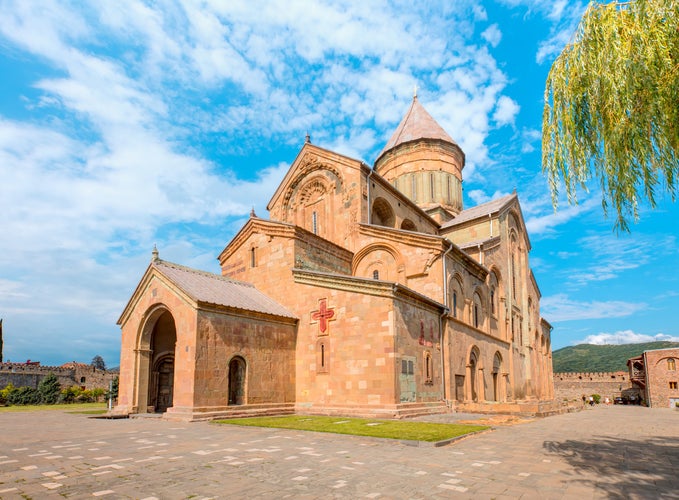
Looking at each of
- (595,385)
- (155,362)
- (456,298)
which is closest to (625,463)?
(456,298)

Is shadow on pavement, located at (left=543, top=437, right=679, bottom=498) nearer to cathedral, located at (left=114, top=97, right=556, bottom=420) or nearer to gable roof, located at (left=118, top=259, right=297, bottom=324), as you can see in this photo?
cathedral, located at (left=114, top=97, right=556, bottom=420)

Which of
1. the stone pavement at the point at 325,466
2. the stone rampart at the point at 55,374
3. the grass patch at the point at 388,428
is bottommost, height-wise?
the stone rampart at the point at 55,374

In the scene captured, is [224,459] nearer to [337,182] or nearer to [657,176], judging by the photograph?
[657,176]

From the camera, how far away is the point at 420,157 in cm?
3669

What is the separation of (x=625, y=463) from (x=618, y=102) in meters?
6.33

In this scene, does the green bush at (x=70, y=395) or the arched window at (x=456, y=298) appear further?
the green bush at (x=70, y=395)

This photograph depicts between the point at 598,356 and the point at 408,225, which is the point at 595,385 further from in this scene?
the point at 598,356

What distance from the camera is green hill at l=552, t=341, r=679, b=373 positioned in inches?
4610

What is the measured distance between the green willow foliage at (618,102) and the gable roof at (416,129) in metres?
29.6

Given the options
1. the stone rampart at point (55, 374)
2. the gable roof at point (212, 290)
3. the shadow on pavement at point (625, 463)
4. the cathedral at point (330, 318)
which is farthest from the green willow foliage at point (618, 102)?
the stone rampart at point (55, 374)

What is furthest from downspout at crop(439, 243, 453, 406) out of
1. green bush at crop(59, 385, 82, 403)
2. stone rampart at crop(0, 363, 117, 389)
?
stone rampart at crop(0, 363, 117, 389)

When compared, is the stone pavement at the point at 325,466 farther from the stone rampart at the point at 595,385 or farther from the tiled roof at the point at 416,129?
the stone rampart at the point at 595,385

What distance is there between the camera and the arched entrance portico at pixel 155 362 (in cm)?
1850

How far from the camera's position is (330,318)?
1823cm
